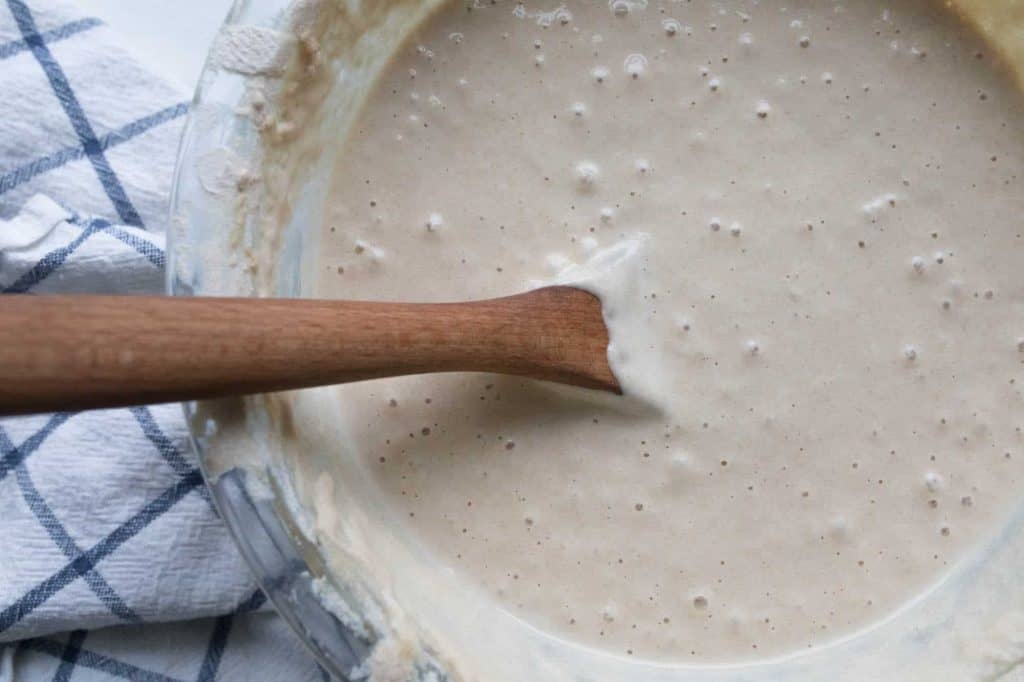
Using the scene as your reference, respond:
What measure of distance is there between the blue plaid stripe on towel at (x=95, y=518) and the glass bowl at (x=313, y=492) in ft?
0.62

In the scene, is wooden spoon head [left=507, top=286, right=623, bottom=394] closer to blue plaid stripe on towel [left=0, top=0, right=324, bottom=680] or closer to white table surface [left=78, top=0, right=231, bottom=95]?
blue plaid stripe on towel [left=0, top=0, right=324, bottom=680]

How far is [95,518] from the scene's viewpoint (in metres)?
1.14

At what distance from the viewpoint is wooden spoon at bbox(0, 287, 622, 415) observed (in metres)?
0.65

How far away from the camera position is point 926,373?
1146 mm

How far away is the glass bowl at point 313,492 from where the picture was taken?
3.10 feet

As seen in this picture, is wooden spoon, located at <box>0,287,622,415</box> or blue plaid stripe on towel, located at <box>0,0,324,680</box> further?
blue plaid stripe on towel, located at <box>0,0,324,680</box>

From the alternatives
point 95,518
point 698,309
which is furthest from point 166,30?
point 698,309

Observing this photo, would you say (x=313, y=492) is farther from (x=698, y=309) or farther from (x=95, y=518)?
(x=698, y=309)

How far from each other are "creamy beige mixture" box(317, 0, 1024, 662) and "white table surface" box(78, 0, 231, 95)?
0.26 meters

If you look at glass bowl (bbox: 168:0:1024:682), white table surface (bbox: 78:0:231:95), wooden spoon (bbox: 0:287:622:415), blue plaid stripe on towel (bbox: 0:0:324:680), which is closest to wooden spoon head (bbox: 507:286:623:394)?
wooden spoon (bbox: 0:287:622:415)

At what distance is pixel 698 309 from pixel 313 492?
488 mm

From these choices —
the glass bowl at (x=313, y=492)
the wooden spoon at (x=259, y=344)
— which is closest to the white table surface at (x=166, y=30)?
the glass bowl at (x=313, y=492)

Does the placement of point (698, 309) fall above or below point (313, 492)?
above

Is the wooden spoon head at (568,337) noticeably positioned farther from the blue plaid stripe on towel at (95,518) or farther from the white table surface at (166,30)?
the white table surface at (166,30)
